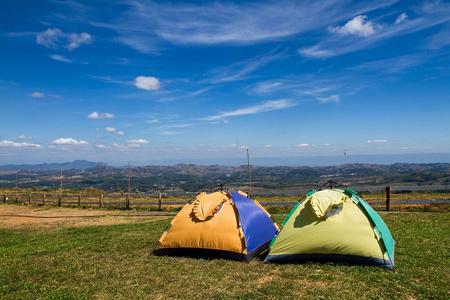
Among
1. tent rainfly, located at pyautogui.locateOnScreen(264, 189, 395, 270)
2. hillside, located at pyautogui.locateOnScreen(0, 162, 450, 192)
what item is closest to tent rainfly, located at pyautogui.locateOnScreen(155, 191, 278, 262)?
tent rainfly, located at pyautogui.locateOnScreen(264, 189, 395, 270)

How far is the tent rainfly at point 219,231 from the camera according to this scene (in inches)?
287

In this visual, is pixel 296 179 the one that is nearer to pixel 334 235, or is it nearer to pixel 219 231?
pixel 219 231

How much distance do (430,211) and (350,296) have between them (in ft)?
→ 36.9

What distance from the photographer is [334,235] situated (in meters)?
6.62

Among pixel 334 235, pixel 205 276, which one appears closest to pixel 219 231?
pixel 205 276

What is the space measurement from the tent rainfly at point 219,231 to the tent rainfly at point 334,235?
0.76m

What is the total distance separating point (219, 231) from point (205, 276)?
1.51 meters

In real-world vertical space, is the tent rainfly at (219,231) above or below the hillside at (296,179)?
above

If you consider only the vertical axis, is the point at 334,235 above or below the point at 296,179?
above

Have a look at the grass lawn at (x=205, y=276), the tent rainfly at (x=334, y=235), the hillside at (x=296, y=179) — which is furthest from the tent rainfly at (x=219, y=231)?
the hillside at (x=296, y=179)

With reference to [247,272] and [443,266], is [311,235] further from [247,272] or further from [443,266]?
[443,266]

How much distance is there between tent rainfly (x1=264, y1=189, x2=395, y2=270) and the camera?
6.34 metres

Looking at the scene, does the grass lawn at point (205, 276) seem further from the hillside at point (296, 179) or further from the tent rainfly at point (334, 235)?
the hillside at point (296, 179)

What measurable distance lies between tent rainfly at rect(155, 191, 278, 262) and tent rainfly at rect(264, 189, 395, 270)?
762 millimetres
